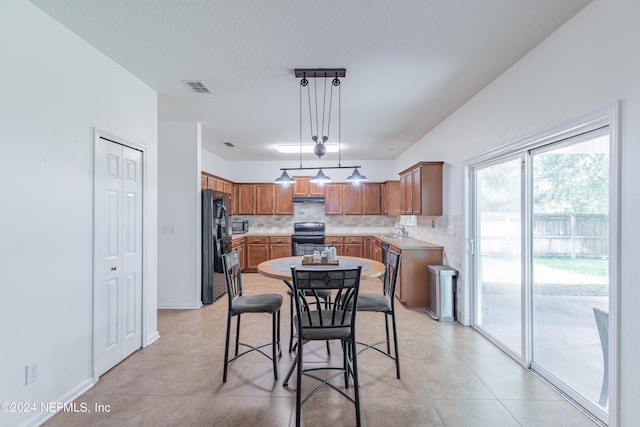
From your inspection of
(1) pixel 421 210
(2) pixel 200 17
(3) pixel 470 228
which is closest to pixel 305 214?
(1) pixel 421 210

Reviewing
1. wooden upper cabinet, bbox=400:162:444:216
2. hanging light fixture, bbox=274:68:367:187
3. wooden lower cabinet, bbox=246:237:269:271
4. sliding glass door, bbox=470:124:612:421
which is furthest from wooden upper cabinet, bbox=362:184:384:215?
sliding glass door, bbox=470:124:612:421

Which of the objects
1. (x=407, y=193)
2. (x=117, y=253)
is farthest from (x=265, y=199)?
(x=117, y=253)

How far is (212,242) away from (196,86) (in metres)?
2.21

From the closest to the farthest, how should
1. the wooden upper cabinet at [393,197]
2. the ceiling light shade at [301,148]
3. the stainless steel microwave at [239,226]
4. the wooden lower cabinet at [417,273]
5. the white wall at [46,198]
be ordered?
the white wall at [46,198], the wooden lower cabinet at [417,273], the ceiling light shade at [301,148], the stainless steel microwave at [239,226], the wooden upper cabinet at [393,197]

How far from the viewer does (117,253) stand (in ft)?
8.50

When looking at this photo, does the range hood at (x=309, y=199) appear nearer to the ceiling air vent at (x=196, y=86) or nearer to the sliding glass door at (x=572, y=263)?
the ceiling air vent at (x=196, y=86)

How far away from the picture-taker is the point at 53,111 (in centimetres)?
197

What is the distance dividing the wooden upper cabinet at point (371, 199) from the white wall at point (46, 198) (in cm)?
529

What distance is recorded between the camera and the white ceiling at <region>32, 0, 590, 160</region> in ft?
6.16

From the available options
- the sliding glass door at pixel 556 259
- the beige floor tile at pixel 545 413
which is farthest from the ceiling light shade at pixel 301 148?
the beige floor tile at pixel 545 413

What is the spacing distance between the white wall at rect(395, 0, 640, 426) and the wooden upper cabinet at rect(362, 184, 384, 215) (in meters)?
4.06

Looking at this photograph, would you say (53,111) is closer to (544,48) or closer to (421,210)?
(544,48)

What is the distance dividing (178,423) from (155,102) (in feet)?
9.86

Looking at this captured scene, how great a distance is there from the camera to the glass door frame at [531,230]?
1.65m
